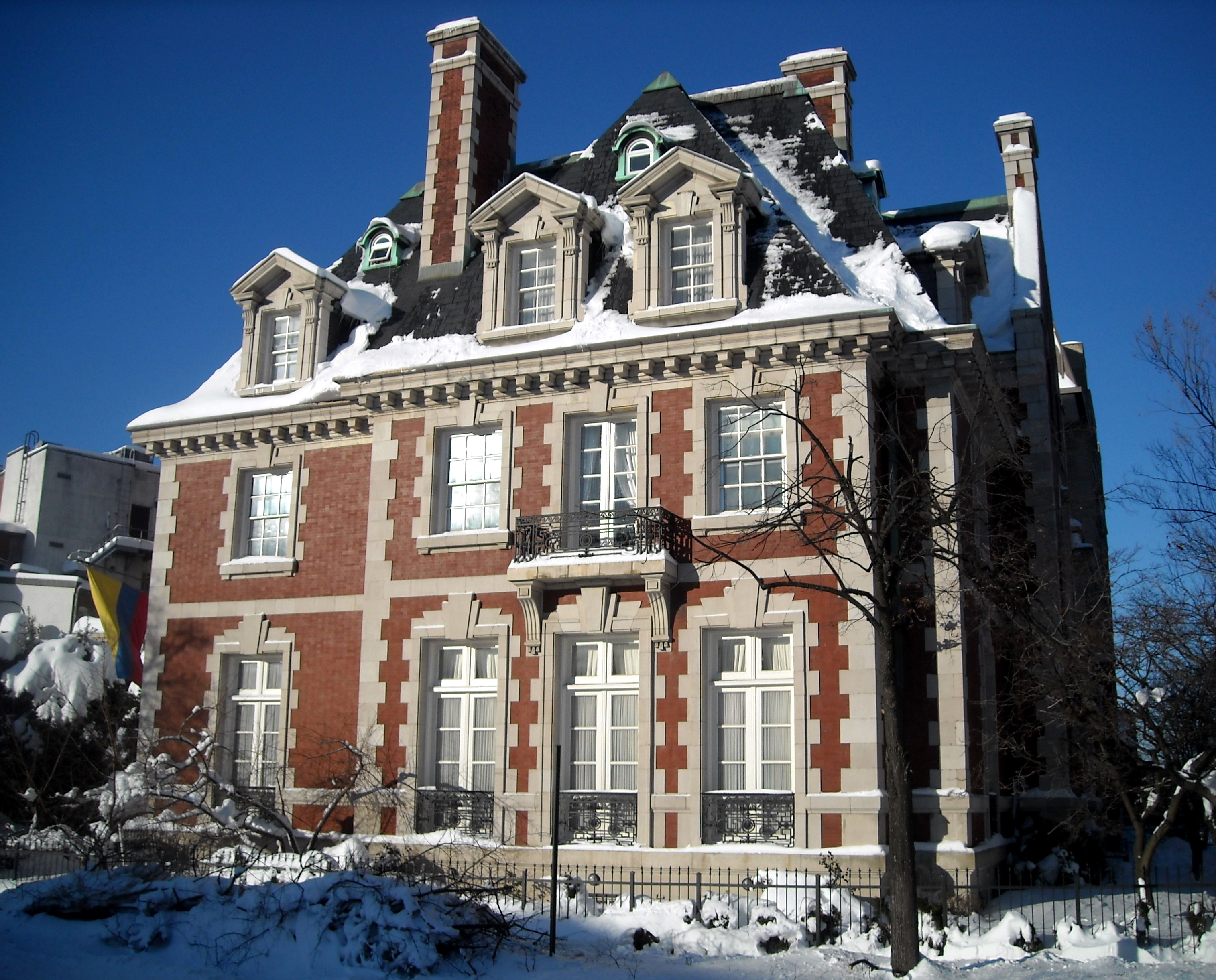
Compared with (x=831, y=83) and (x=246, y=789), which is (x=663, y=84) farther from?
(x=246, y=789)

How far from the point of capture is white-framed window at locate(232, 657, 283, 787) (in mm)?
22188

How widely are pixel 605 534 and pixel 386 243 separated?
9321mm

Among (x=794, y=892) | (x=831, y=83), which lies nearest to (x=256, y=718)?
(x=794, y=892)

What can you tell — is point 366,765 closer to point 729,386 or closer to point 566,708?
point 566,708

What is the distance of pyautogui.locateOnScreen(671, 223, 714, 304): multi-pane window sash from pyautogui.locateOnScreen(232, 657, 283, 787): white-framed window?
32.1 ft

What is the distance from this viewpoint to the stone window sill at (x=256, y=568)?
74.8ft

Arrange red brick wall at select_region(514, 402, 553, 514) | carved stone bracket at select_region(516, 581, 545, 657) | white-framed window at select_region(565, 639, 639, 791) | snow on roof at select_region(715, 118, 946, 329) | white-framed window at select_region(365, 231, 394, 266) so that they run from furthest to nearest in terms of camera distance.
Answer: white-framed window at select_region(365, 231, 394, 266) < red brick wall at select_region(514, 402, 553, 514) < snow on roof at select_region(715, 118, 946, 329) < carved stone bracket at select_region(516, 581, 545, 657) < white-framed window at select_region(565, 639, 639, 791)

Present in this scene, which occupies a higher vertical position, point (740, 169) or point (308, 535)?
point (740, 169)

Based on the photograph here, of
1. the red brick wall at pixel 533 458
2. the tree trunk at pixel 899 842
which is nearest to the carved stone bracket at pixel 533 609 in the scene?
the red brick wall at pixel 533 458

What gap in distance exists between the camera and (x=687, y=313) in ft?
66.1

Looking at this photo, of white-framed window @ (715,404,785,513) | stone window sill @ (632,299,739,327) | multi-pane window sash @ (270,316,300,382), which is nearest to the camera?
white-framed window @ (715,404,785,513)

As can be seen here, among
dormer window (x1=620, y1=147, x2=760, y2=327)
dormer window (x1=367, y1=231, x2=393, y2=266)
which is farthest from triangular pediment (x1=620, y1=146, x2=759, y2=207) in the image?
dormer window (x1=367, y1=231, x2=393, y2=266)

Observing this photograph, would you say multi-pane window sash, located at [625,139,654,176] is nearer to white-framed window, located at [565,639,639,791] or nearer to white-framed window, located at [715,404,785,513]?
white-framed window, located at [715,404,785,513]

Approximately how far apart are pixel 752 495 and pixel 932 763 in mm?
→ 4769
